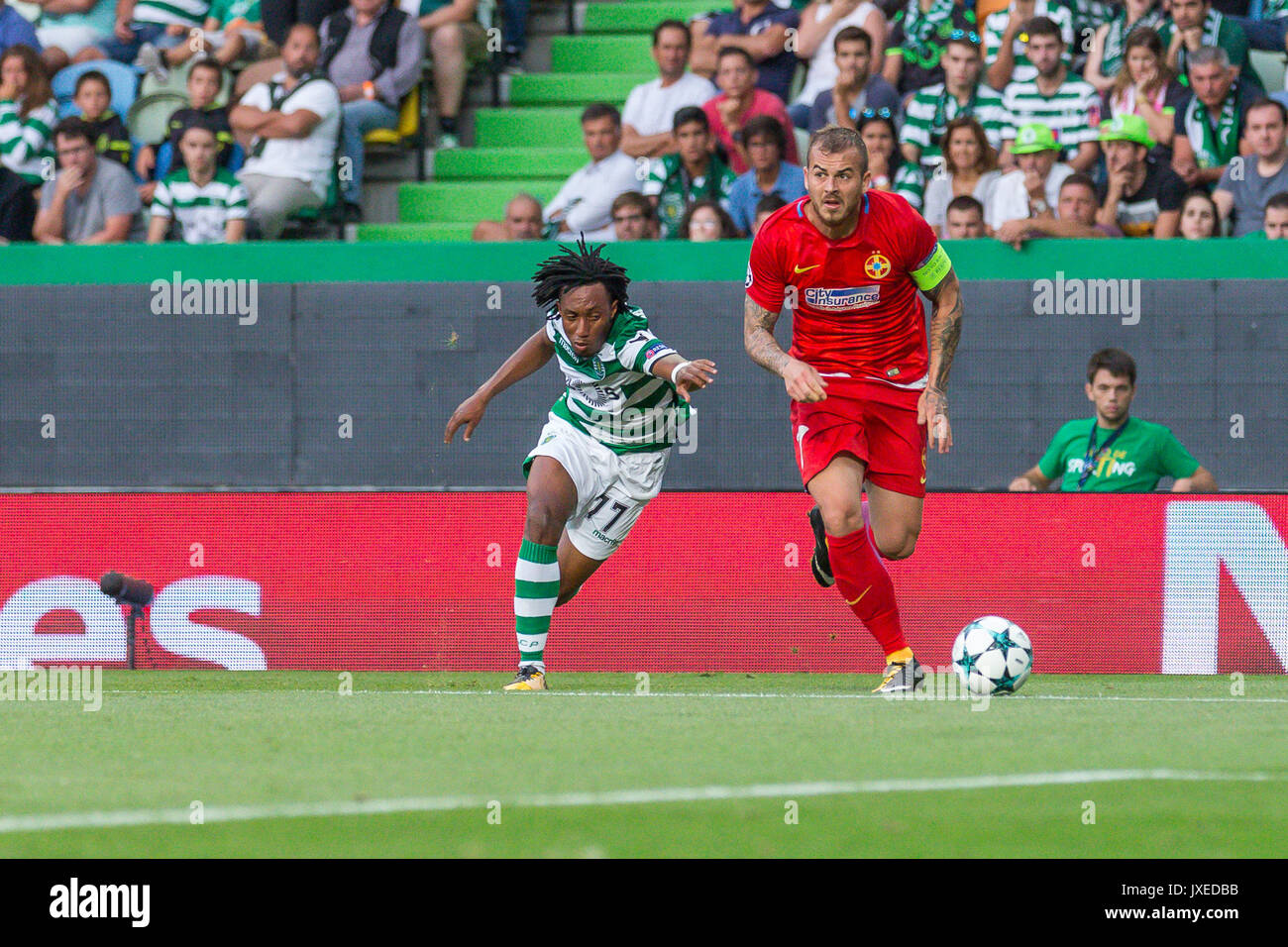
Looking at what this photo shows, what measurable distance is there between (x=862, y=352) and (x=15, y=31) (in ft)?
34.8

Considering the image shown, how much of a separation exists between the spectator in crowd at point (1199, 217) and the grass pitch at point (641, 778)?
475cm

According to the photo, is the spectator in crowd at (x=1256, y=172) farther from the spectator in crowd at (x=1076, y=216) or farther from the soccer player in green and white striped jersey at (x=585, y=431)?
the soccer player in green and white striped jersey at (x=585, y=431)

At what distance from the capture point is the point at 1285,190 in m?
11.9

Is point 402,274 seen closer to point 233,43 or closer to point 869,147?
point 869,147

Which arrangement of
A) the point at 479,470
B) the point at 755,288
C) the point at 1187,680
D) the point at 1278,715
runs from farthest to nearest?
the point at 479,470, the point at 1187,680, the point at 755,288, the point at 1278,715

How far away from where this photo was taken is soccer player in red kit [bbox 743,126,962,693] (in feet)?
26.7

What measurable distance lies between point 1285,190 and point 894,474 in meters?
4.86

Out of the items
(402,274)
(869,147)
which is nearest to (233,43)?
(402,274)

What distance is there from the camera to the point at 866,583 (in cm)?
827

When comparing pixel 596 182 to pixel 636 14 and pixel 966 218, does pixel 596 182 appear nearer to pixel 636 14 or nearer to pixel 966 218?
pixel 966 218

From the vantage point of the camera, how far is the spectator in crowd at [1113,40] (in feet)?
45.3

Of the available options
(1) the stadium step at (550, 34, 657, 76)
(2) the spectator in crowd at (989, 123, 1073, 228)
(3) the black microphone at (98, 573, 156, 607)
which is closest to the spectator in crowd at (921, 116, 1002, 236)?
(2) the spectator in crowd at (989, 123, 1073, 228)
